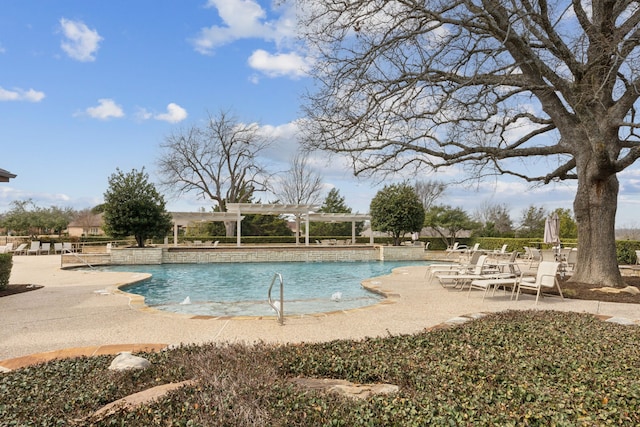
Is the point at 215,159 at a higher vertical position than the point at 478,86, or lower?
higher

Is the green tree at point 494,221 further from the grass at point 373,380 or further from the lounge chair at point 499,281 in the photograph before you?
the grass at point 373,380

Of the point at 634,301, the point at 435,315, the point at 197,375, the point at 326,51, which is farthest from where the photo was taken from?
the point at 326,51

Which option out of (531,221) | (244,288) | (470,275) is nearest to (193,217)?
(244,288)

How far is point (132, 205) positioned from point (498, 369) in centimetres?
1864

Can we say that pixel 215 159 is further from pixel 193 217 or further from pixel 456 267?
pixel 456 267

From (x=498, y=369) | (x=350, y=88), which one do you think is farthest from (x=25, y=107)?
(x=498, y=369)

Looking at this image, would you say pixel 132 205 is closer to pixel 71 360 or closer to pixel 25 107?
pixel 25 107

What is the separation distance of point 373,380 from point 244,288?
9.18m

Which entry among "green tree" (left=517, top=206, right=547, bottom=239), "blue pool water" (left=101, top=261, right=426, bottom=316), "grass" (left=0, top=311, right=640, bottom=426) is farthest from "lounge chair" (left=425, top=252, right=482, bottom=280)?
"green tree" (left=517, top=206, right=547, bottom=239)

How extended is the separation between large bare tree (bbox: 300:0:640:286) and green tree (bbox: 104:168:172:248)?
12205 millimetres

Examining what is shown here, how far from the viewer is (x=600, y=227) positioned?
362 inches

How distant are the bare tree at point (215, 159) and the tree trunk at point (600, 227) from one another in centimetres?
2973

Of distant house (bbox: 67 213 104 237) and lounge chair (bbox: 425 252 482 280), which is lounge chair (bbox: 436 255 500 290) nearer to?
lounge chair (bbox: 425 252 482 280)

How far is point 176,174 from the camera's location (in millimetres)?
35438
